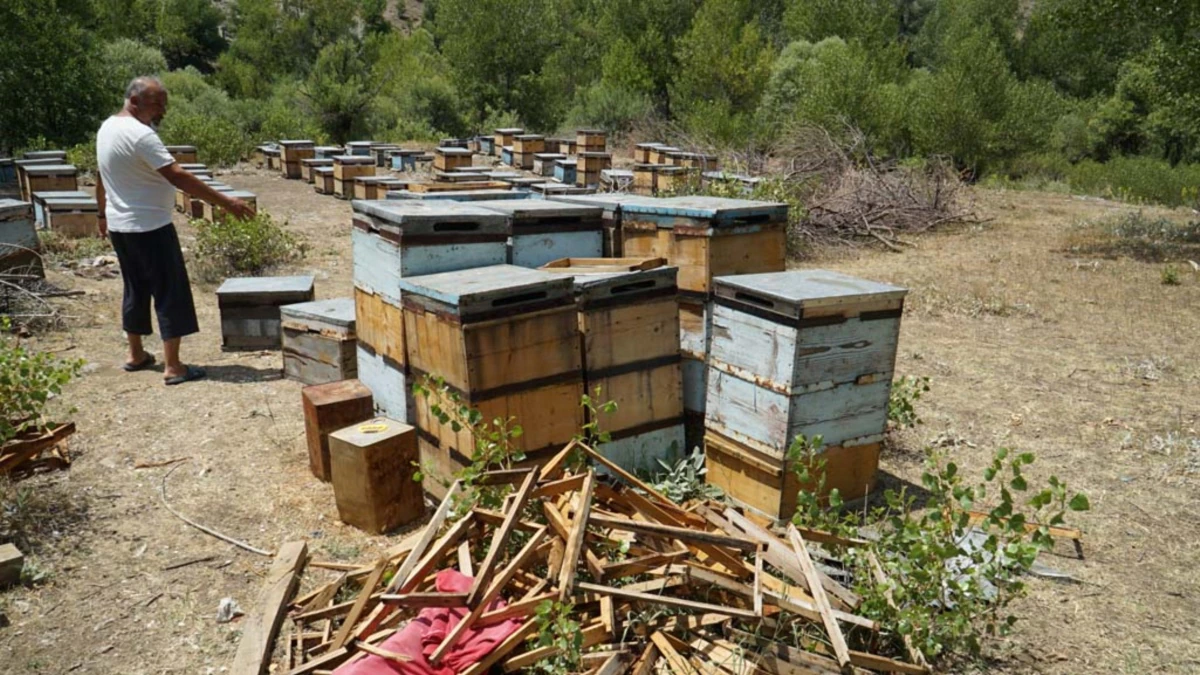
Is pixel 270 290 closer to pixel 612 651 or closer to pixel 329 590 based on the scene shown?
pixel 329 590

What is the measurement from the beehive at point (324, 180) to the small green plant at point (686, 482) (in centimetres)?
1279

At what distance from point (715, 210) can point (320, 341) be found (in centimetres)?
281

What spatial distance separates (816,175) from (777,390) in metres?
10.7

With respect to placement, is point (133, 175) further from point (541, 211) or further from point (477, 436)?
point (477, 436)

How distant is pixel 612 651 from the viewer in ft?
9.96

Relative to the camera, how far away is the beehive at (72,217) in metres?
9.96

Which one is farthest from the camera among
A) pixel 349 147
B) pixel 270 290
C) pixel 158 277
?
pixel 349 147

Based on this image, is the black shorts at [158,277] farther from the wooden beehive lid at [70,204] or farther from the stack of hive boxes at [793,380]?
the wooden beehive lid at [70,204]

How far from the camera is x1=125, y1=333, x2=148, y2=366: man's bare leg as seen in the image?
634cm

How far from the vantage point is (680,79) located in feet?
105

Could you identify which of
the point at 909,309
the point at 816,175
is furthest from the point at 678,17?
the point at 909,309

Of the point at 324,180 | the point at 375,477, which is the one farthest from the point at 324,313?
the point at 324,180

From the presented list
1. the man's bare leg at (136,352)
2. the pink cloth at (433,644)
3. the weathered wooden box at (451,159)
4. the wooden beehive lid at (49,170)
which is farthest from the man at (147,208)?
the weathered wooden box at (451,159)

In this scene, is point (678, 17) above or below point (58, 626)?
above
